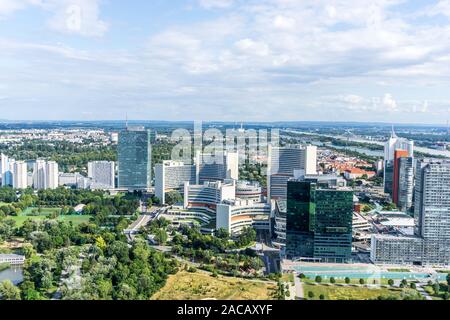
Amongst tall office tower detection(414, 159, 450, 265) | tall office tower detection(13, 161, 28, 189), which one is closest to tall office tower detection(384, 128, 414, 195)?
tall office tower detection(414, 159, 450, 265)

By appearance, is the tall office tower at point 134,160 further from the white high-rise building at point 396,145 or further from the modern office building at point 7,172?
the white high-rise building at point 396,145

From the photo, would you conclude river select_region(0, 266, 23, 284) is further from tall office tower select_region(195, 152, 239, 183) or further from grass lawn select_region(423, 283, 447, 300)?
tall office tower select_region(195, 152, 239, 183)

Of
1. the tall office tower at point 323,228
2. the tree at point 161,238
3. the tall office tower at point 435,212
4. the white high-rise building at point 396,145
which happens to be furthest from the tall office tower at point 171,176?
the tall office tower at point 435,212

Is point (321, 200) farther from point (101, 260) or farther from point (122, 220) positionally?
point (122, 220)

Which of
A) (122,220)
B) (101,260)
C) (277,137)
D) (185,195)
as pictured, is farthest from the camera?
(277,137)

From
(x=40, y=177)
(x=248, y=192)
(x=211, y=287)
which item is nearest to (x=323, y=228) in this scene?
(x=211, y=287)

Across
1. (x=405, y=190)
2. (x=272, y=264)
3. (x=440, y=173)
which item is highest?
(x=440, y=173)
